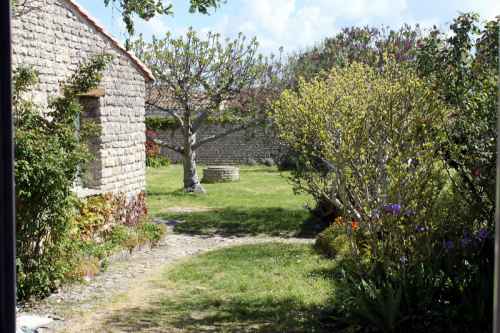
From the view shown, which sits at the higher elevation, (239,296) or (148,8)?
(148,8)

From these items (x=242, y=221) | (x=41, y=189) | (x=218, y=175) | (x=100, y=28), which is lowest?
(x=242, y=221)

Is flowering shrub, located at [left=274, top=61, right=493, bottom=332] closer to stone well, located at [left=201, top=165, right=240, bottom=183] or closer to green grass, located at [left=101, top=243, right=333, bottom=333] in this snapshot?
green grass, located at [left=101, top=243, right=333, bottom=333]

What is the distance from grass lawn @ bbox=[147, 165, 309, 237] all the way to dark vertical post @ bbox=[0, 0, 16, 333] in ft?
28.4

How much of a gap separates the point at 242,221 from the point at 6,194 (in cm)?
1266

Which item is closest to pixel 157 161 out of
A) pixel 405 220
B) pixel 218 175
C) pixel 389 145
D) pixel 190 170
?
pixel 218 175

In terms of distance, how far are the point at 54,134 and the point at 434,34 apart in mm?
5043

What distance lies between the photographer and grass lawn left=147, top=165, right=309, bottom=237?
1312 cm

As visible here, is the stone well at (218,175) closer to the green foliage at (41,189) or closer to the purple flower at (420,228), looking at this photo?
the green foliage at (41,189)

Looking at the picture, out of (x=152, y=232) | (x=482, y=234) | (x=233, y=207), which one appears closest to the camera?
(x=482, y=234)

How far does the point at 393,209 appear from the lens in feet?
19.0

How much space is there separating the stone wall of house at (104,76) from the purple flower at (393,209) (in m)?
5.18

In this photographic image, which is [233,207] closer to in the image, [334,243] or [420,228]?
[334,243]

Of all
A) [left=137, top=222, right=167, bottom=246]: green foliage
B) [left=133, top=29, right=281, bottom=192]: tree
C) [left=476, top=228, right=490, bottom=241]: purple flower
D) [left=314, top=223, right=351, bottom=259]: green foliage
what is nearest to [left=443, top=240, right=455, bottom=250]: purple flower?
[left=476, top=228, right=490, bottom=241]: purple flower

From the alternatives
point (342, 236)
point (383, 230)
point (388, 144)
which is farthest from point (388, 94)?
point (342, 236)
